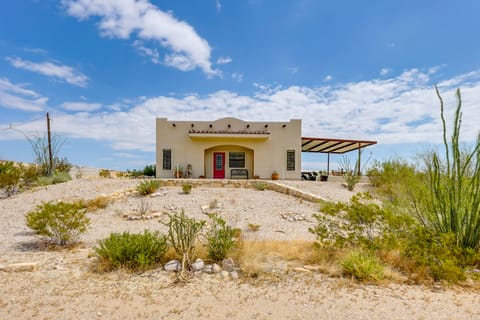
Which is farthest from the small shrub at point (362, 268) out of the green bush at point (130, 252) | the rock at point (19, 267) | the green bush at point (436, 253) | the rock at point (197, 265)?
the rock at point (19, 267)

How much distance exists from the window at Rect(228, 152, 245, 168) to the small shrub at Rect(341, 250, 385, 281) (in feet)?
45.0

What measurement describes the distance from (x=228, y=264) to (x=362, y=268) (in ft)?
7.35

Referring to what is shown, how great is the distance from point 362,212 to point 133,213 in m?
7.96

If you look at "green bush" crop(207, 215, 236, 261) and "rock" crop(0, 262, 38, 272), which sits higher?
"green bush" crop(207, 215, 236, 261)

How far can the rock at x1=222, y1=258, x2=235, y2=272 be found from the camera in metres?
4.52

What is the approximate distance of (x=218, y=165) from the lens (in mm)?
17844

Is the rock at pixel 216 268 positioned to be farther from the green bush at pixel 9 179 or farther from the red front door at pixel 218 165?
the green bush at pixel 9 179

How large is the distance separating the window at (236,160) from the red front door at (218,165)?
1.61 ft

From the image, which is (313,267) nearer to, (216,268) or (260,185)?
(216,268)

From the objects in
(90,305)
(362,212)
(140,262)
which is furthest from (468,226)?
(90,305)

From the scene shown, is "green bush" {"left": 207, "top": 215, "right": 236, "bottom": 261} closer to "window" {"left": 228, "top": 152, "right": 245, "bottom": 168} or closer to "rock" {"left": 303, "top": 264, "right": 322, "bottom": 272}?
"rock" {"left": 303, "top": 264, "right": 322, "bottom": 272}

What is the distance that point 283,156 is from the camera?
17422 mm

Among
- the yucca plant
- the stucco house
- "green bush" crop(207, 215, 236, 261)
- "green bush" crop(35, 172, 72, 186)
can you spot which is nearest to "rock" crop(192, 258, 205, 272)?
"green bush" crop(207, 215, 236, 261)

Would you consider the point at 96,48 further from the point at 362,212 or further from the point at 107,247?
the point at 362,212
